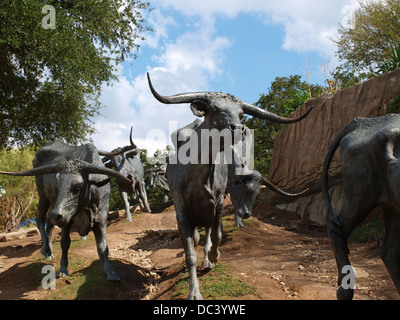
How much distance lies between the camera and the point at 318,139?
510 inches

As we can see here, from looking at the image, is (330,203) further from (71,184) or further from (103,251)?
(103,251)

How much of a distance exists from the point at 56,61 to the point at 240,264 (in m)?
9.24

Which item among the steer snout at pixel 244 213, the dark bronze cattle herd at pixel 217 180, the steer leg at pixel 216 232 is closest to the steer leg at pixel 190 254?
the dark bronze cattle herd at pixel 217 180

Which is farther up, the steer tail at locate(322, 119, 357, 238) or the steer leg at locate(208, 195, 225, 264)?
the steer tail at locate(322, 119, 357, 238)

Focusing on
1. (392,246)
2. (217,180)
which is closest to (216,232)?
(217,180)

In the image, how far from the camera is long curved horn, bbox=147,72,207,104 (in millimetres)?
3688

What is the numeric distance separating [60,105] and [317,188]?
9.79 m

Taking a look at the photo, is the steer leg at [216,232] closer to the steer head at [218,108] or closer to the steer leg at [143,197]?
the steer head at [218,108]

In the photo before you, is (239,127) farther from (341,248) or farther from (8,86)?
(8,86)

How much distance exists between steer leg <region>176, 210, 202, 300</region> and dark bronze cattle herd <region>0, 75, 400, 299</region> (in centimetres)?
1

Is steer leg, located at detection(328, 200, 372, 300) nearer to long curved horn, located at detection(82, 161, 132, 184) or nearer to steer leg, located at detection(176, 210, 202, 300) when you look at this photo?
steer leg, located at detection(176, 210, 202, 300)

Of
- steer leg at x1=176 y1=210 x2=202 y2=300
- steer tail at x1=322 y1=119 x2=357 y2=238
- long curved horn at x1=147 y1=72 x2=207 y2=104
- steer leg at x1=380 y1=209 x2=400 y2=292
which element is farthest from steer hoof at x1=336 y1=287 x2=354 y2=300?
long curved horn at x1=147 y1=72 x2=207 y2=104

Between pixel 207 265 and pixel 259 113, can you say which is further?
pixel 207 265

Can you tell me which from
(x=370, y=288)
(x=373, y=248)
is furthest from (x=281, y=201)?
(x=370, y=288)
